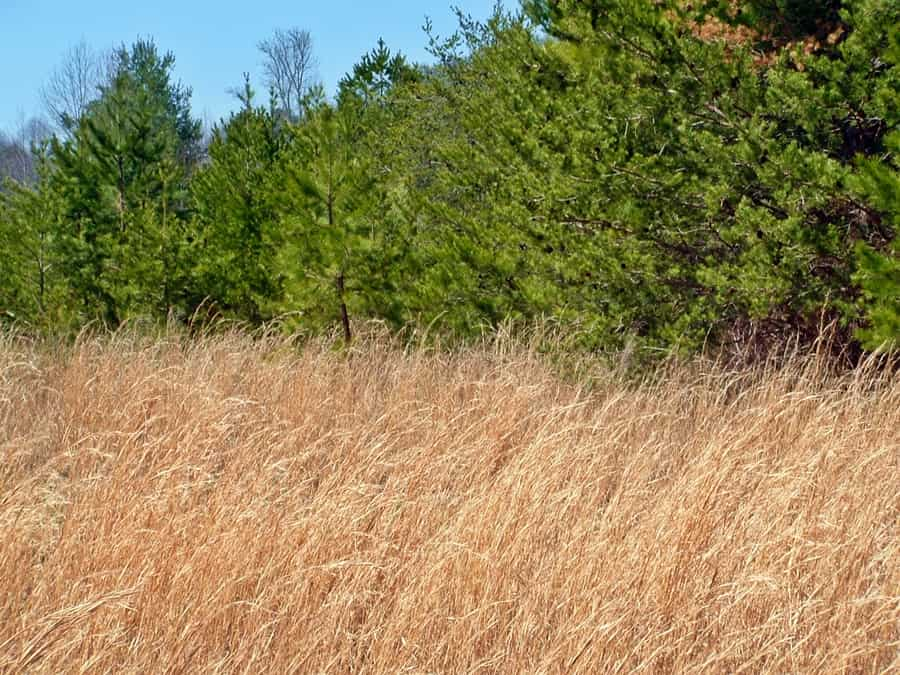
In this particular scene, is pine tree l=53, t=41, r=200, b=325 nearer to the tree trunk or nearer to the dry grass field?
the tree trunk


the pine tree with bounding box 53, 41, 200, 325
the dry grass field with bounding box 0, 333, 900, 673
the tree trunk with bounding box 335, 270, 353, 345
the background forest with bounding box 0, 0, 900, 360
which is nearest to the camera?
the dry grass field with bounding box 0, 333, 900, 673

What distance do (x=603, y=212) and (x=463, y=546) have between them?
4.28 metres

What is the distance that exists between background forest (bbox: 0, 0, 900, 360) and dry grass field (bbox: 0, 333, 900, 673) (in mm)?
1081

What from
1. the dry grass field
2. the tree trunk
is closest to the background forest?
the tree trunk

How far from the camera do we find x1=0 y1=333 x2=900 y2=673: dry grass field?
2.91m

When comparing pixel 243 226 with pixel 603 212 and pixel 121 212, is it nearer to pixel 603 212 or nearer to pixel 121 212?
pixel 121 212

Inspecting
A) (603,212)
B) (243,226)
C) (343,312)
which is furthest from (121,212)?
(603,212)

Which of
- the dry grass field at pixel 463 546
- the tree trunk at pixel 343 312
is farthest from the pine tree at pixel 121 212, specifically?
the dry grass field at pixel 463 546

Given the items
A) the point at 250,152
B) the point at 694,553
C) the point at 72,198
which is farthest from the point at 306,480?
the point at 250,152

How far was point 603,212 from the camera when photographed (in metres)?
7.08

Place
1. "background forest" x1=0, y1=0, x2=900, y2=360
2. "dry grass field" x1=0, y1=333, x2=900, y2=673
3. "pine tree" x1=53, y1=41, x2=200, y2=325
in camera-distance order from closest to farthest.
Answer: "dry grass field" x1=0, y1=333, x2=900, y2=673 → "background forest" x1=0, y1=0, x2=900, y2=360 → "pine tree" x1=53, y1=41, x2=200, y2=325

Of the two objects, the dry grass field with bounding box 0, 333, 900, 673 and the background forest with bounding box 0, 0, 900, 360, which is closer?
the dry grass field with bounding box 0, 333, 900, 673

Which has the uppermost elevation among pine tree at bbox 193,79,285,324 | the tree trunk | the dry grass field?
pine tree at bbox 193,79,285,324

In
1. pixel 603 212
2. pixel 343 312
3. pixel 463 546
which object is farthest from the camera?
pixel 343 312
